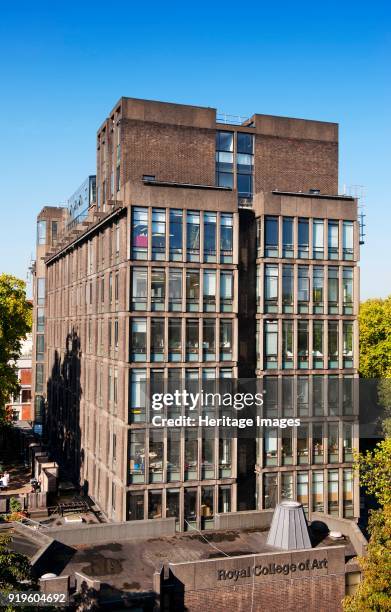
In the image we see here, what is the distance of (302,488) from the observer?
44.8 metres

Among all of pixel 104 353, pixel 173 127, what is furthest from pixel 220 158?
pixel 104 353

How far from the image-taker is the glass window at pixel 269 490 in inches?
1731

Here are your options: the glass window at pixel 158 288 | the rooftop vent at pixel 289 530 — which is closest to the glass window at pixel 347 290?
the glass window at pixel 158 288

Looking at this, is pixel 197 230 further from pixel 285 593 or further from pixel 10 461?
pixel 10 461

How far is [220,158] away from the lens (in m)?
47.5

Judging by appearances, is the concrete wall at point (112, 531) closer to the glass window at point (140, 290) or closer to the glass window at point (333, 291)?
the glass window at point (140, 290)

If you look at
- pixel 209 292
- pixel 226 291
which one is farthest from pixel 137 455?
pixel 226 291

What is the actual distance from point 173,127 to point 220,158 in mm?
4312

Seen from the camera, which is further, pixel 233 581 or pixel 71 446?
pixel 71 446

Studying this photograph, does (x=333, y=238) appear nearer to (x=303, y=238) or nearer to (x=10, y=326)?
(x=303, y=238)

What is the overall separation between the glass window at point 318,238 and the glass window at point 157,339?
1250 cm

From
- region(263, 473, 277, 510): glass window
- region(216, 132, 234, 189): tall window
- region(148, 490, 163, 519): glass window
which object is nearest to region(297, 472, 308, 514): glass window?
region(263, 473, 277, 510): glass window

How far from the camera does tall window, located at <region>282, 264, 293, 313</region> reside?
44969mm

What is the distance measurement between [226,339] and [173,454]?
8.50 m
